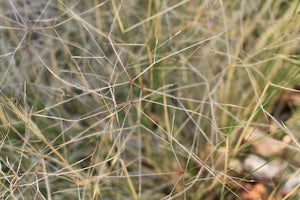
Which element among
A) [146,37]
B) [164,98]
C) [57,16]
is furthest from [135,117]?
[57,16]

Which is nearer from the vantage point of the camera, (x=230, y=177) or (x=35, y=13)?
(x=230, y=177)

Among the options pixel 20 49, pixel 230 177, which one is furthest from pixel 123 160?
pixel 20 49

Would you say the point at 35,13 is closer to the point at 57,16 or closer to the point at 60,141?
the point at 57,16

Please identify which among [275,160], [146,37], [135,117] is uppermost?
[146,37]

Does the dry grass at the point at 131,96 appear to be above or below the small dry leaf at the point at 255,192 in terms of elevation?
above

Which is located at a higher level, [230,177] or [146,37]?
[146,37]

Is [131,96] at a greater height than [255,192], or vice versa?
[131,96]

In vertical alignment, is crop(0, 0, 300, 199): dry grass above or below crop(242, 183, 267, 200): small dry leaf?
above
